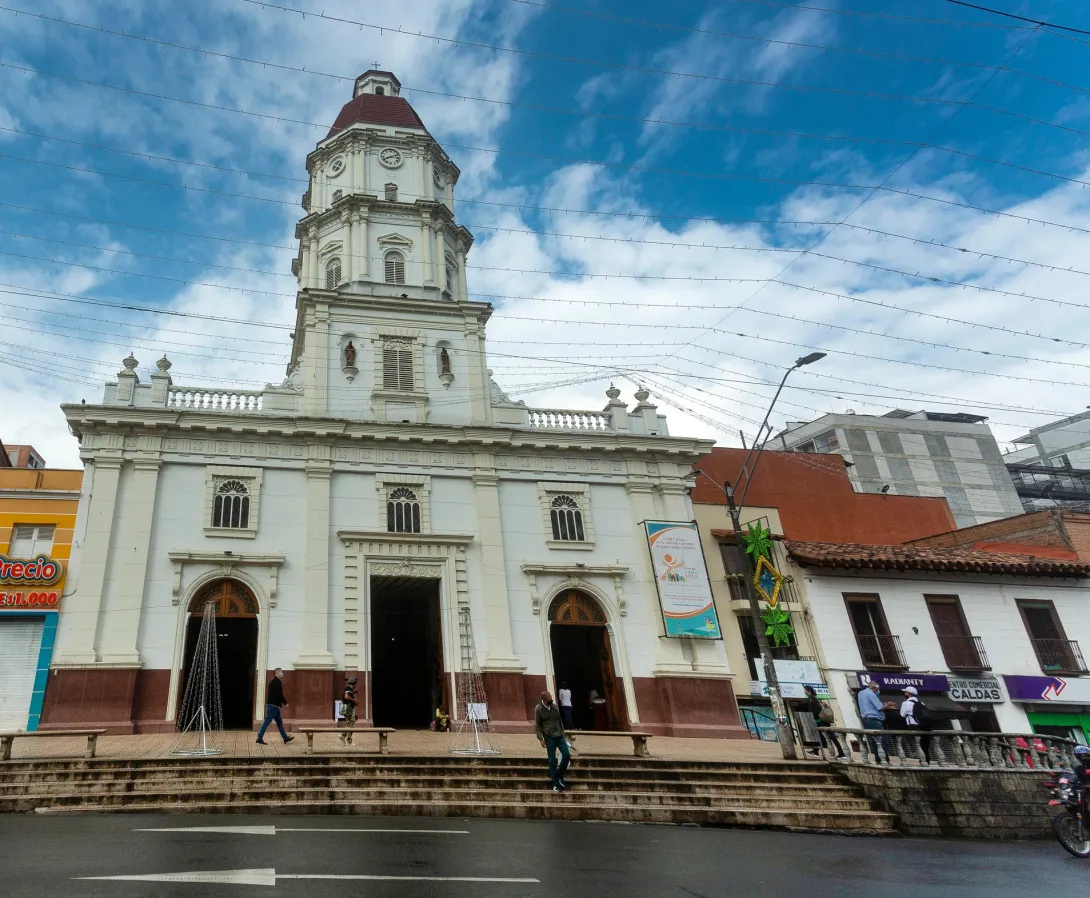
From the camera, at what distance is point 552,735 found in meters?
12.3

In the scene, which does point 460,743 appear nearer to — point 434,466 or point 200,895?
point 434,466

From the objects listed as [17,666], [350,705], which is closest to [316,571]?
[350,705]

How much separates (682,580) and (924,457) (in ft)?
94.4

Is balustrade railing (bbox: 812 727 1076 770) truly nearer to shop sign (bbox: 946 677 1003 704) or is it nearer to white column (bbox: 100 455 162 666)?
shop sign (bbox: 946 677 1003 704)

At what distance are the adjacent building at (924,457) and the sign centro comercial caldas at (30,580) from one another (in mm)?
35794

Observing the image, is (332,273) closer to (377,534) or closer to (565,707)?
(377,534)

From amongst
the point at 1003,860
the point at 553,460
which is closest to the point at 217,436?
the point at 553,460

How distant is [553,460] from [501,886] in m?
18.3

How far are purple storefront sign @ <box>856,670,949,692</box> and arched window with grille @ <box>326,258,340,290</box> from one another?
22.0m

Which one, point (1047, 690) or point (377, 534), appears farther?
point (1047, 690)

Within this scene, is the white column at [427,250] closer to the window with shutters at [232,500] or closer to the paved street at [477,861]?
the window with shutters at [232,500]

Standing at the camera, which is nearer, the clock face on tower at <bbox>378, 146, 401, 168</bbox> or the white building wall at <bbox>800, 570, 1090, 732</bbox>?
the white building wall at <bbox>800, 570, 1090, 732</bbox>

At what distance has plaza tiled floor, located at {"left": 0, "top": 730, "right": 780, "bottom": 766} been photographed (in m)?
14.1

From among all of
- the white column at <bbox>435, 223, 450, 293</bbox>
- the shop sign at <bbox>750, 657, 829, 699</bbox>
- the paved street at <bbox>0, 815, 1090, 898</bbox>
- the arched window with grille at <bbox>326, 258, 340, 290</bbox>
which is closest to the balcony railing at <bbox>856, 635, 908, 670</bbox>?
the shop sign at <bbox>750, 657, 829, 699</bbox>
